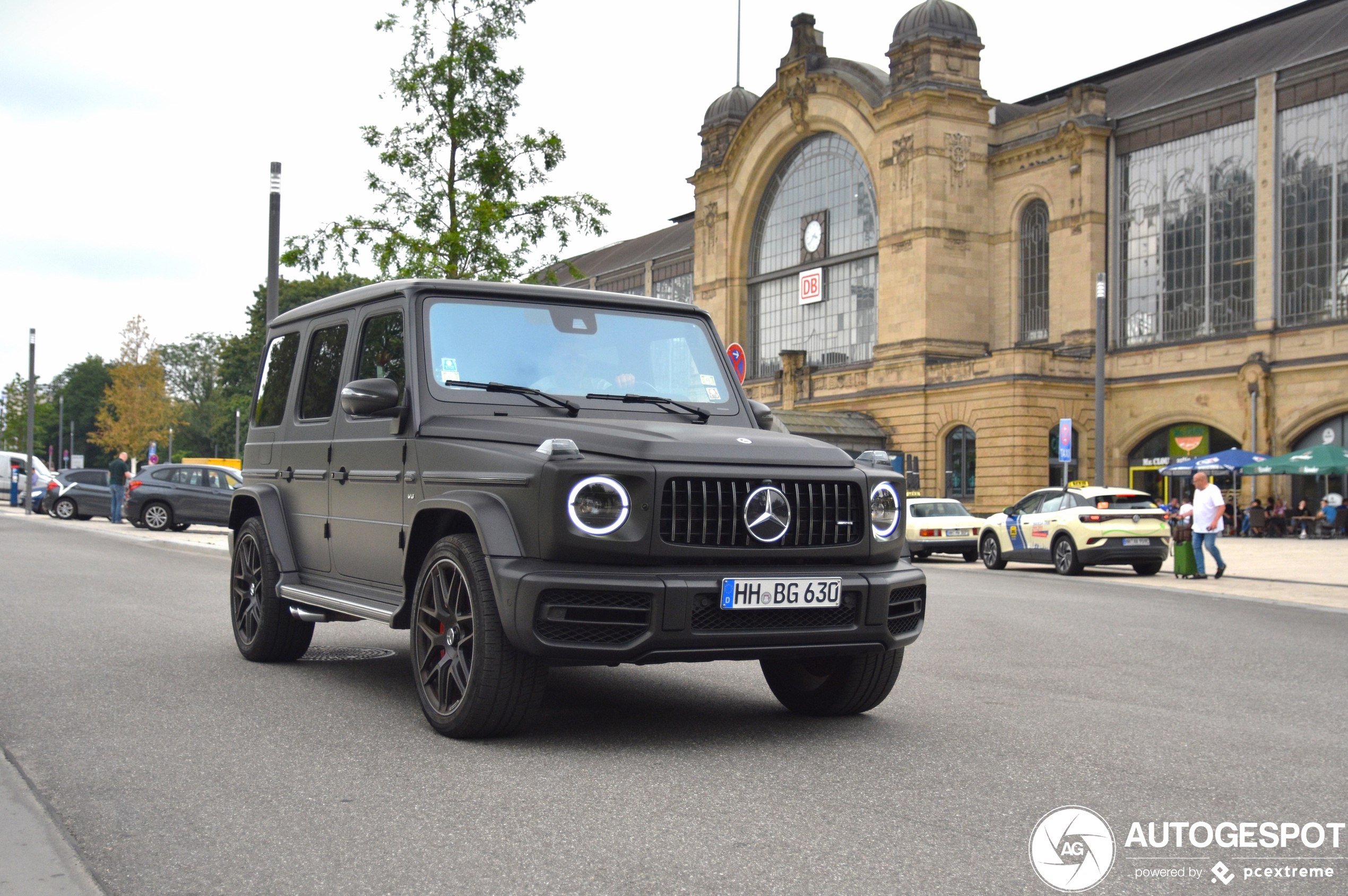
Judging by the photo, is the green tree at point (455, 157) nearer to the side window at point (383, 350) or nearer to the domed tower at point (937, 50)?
the side window at point (383, 350)

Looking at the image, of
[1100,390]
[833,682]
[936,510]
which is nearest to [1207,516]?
[936,510]

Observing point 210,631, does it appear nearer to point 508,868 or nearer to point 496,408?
point 496,408

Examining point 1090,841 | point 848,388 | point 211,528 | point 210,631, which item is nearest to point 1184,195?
point 848,388

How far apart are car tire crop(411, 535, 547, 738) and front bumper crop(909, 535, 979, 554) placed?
22.9 meters

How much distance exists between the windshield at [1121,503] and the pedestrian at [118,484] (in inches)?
920

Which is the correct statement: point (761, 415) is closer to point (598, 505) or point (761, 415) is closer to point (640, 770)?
point (598, 505)

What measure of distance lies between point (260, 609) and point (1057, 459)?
139 feet

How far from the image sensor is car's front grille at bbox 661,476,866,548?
17.2 feet

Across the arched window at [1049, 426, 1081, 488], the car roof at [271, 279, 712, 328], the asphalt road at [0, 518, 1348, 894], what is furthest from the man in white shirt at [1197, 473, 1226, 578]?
the arched window at [1049, 426, 1081, 488]

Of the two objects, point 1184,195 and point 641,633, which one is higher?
point 1184,195

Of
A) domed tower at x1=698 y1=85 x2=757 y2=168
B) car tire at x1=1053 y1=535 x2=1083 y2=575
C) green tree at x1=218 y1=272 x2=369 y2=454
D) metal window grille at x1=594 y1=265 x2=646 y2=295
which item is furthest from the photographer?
green tree at x1=218 y1=272 x2=369 y2=454

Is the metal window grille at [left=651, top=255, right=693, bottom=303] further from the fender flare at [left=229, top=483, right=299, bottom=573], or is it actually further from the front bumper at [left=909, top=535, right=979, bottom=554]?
the fender flare at [left=229, top=483, right=299, bottom=573]

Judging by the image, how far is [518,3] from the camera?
77.8 feet

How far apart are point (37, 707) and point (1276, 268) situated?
4313 cm
